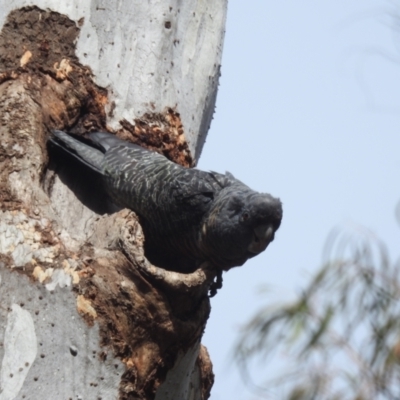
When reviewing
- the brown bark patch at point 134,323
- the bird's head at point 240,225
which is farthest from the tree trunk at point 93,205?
the bird's head at point 240,225

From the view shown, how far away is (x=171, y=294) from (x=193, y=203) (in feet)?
1.10

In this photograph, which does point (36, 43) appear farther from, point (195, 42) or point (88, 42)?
point (195, 42)

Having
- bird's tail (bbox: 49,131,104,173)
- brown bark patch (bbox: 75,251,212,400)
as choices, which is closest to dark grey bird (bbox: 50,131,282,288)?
bird's tail (bbox: 49,131,104,173)

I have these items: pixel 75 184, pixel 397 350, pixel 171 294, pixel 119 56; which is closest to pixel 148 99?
pixel 119 56

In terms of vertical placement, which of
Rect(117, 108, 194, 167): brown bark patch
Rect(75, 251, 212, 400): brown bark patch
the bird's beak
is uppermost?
Rect(117, 108, 194, 167): brown bark patch

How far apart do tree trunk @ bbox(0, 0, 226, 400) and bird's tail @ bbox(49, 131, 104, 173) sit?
0.15 feet

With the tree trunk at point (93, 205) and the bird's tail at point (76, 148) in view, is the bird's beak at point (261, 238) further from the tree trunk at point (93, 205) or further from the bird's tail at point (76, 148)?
the bird's tail at point (76, 148)

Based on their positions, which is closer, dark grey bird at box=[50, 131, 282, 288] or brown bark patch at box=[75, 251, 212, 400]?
brown bark patch at box=[75, 251, 212, 400]

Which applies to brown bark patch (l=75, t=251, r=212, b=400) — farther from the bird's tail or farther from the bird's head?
the bird's tail

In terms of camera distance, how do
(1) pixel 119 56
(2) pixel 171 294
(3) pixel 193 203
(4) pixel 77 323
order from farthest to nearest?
(1) pixel 119 56
(3) pixel 193 203
(2) pixel 171 294
(4) pixel 77 323

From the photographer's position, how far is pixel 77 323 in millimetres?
2164

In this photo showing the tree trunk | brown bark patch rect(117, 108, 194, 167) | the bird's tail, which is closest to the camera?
the tree trunk

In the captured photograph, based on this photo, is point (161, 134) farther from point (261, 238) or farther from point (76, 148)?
point (261, 238)

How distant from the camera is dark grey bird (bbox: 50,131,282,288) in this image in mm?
2428
